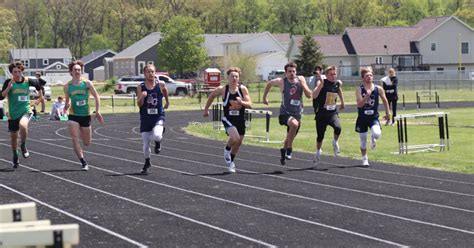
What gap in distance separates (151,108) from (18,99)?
265cm

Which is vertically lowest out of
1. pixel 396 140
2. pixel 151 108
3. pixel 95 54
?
pixel 396 140

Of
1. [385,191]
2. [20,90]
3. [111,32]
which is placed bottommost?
[385,191]

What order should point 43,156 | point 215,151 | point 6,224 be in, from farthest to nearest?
point 215,151 < point 43,156 < point 6,224

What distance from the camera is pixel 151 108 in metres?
16.7

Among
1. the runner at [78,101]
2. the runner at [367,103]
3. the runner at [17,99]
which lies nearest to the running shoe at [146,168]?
the runner at [78,101]

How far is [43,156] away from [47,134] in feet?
34.1

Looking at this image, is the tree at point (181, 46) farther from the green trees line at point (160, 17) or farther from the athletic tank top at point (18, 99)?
the athletic tank top at point (18, 99)

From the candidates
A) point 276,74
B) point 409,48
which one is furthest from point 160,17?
point 409,48

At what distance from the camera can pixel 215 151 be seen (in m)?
23.2

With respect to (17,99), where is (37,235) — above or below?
below

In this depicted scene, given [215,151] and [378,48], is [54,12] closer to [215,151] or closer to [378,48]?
[378,48]

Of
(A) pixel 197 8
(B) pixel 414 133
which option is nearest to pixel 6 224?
(B) pixel 414 133

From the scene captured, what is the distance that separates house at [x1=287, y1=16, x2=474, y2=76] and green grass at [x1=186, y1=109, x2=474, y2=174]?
58585 mm

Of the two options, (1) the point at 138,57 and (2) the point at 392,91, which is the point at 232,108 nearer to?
(2) the point at 392,91
